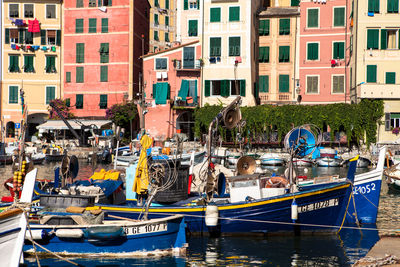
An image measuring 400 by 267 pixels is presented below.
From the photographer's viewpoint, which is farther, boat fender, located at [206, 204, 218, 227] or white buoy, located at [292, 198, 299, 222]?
boat fender, located at [206, 204, 218, 227]

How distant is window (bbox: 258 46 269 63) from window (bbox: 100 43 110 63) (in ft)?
52.4

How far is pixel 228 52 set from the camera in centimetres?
5478

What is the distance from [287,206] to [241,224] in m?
1.56

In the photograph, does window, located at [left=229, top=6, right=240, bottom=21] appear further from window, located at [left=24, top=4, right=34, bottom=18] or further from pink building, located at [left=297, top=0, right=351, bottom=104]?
window, located at [left=24, top=4, right=34, bottom=18]

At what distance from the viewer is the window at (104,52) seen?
199ft

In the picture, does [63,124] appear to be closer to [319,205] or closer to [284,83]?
[284,83]

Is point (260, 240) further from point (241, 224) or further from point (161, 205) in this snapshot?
point (161, 205)

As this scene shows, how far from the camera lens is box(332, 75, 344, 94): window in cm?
5512

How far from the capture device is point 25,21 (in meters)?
61.9

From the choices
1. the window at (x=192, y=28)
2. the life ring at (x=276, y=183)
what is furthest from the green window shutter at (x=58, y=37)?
the life ring at (x=276, y=183)

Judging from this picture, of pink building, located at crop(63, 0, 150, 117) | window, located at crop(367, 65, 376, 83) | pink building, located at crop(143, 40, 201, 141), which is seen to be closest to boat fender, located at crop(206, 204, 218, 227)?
window, located at crop(367, 65, 376, 83)

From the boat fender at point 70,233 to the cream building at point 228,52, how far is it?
39660 millimetres

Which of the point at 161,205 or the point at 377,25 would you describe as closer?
the point at 161,205

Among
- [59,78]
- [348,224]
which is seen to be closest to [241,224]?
[348,224]
